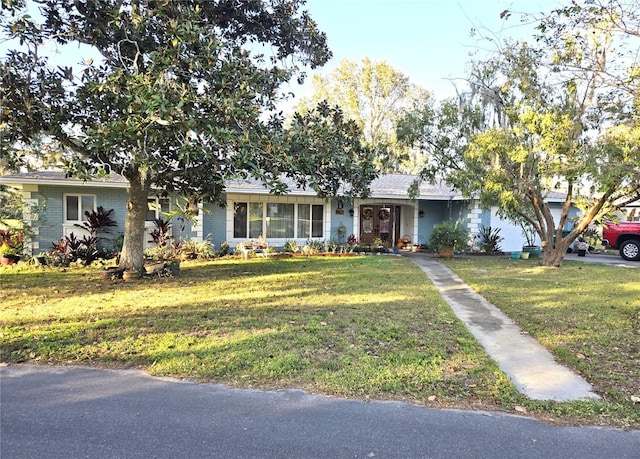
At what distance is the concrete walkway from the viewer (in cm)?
380

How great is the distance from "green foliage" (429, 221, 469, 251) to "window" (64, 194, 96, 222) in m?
12.1

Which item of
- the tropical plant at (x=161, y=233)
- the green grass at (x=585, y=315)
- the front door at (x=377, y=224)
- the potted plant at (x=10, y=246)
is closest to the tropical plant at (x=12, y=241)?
the potted plant at (x=10, y=246)

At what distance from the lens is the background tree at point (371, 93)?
1232 inches

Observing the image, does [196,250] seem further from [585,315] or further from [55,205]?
[585,315]

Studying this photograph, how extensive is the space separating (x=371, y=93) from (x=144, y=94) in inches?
1135

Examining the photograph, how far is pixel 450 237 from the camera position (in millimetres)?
14602

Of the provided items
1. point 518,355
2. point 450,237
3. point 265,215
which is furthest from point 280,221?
point 518,355

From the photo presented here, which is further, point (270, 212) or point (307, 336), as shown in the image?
point (270, 212)

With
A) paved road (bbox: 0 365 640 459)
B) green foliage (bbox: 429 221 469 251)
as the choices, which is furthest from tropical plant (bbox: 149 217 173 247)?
paved road (bbox: 0 365 640 459)

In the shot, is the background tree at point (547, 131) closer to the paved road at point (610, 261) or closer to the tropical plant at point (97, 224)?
the paved road at point (610, 261)

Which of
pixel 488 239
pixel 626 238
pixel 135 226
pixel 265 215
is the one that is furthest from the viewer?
pixel 488 239

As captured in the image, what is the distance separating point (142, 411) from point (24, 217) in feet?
40.0

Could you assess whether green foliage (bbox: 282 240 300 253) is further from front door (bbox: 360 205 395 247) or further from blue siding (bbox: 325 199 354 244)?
front door (bbox: 360 205 395 247)

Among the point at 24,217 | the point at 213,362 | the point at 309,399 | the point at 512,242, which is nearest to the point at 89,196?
the point at 24,217
